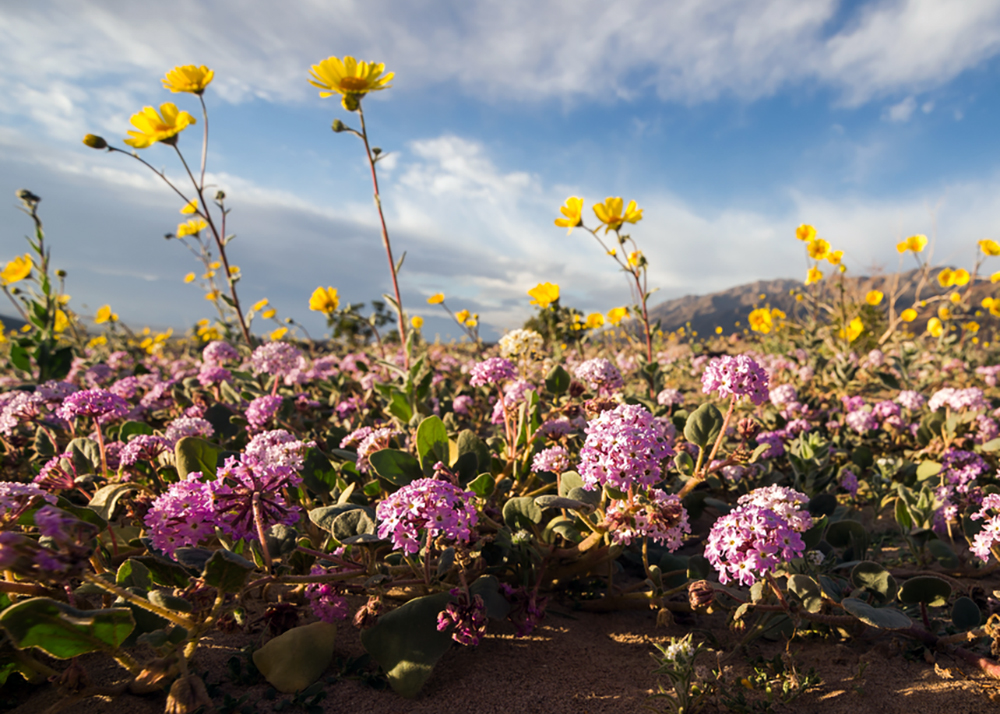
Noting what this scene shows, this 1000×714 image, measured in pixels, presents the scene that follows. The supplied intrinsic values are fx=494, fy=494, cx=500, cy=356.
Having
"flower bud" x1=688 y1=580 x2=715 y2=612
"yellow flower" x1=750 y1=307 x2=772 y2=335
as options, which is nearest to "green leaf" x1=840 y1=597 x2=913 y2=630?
"flower bud" x1=688 y1=580 x2=715 y2=612

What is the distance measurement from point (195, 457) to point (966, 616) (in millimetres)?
3333

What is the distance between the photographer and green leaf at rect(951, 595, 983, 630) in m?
2.01

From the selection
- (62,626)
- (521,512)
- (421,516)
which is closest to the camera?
(62,626)

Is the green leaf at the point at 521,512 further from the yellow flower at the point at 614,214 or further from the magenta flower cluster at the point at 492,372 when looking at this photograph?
the yellow flower at the point at 614,214

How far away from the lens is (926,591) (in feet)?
6.54

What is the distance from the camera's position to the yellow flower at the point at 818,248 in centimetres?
664

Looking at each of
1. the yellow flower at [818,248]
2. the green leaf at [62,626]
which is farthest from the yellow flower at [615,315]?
the green leaf at [62,626]

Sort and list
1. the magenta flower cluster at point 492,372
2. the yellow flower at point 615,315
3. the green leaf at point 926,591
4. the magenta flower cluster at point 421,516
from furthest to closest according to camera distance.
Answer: the yellow flower at point 615,315 < the magenta flower cluster at point 492,372 < the green leaf at point 926,591 < the magenta flower cluster at point 421,516

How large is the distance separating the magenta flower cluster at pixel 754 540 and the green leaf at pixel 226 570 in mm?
1488

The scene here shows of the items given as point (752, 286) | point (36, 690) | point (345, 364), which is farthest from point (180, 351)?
point (752, 286)

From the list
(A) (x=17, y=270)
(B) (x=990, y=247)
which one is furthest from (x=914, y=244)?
(A) (x=17, y=270)

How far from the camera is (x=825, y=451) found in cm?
309

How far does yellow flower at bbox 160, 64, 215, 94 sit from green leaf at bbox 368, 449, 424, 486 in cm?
276

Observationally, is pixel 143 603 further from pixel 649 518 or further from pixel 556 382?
pixel 556 382
